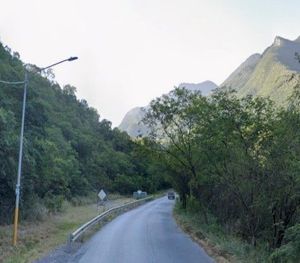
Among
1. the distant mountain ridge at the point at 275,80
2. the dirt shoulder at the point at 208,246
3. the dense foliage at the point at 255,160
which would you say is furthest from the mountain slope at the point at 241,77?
the dirt shoulder at the point at 208,246

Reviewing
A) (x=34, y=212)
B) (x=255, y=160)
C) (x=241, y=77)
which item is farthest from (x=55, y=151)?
(x=241, y=77)

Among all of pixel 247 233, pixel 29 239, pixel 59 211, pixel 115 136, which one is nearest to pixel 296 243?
pixel 247 233

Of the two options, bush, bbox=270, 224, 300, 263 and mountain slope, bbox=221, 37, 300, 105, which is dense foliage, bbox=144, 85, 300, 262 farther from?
Answer: mountain slope, bbox=221, 37, 300, 105

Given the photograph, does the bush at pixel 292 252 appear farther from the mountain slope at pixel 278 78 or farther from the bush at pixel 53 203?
the bush at pixel 53 203

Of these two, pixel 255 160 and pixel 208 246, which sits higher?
pixel 255 160

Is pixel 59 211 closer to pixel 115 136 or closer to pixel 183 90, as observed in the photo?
pixel 183 90

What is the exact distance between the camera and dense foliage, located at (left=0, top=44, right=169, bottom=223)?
27883 millimetres

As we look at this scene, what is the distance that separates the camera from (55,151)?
47.7m

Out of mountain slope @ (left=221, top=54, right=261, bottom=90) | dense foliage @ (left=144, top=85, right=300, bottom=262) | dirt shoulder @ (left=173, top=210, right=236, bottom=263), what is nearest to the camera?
dirt shoulder @ (left=173, top=210, right=236, bottom=263)

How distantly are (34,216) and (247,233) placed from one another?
13531 mm

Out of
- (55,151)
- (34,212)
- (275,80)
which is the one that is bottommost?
(275,80)

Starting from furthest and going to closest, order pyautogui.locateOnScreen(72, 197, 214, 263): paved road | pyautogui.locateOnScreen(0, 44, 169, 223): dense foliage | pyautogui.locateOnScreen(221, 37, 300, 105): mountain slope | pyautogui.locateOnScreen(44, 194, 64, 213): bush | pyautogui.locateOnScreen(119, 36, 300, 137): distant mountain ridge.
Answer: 1. pyautogui.locateOnScreen(44, 194, 64, 213): bush
2. pyautogui.locateOnScreen(0, 44, 169, 223): dense foliage
3. pyautogui.locateOnScreen(72, 197, 214, 263): paved road
4. pyautogui.locateOnScreen(119, 36, 300, 137): distant mountain ridge
5. pyautogui.locateOnScreen(221, 37, 300, 105): mountain slope

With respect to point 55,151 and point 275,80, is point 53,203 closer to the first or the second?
point 55,151

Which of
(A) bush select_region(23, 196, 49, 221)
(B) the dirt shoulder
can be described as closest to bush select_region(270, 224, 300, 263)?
(B) the dirt shoulder
